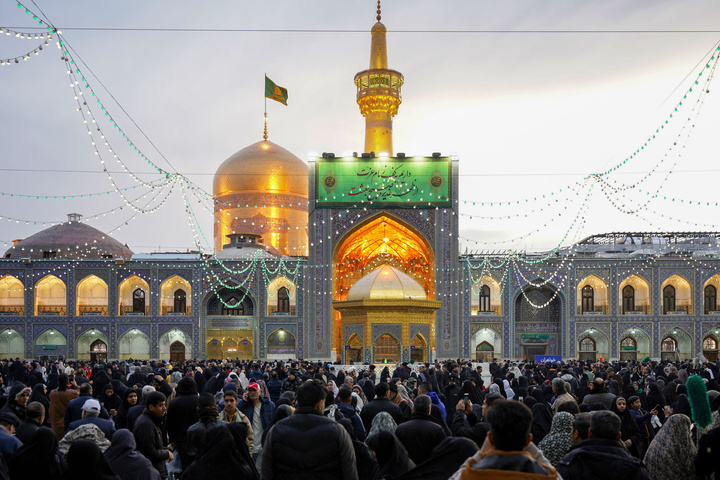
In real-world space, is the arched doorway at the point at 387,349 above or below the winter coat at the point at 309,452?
below

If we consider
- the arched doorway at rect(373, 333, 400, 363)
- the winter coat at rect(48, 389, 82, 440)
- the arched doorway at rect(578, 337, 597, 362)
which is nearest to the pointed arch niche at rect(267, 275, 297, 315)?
the arched doorway at rect(373, 333, 400, 363)

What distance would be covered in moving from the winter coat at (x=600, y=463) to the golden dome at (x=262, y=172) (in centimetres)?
2983

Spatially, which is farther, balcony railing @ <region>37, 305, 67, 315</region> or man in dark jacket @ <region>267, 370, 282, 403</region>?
balcony railing @ <region>37, 305, 67, 315</region>

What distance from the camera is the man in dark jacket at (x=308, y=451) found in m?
3.29

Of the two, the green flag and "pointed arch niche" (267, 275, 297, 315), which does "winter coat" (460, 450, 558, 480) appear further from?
Answer: the green flag

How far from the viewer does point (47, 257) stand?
30.0m

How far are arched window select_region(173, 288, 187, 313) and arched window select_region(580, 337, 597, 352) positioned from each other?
50.2 feet

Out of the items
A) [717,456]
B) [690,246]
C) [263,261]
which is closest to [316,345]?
[263,261]

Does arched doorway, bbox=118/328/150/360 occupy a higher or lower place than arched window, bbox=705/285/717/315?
lower

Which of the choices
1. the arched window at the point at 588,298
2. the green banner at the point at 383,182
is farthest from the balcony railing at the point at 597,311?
the green banner at the point at 383,182

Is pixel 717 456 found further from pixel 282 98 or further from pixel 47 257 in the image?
pixel 47 257

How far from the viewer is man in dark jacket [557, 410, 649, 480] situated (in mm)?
3355

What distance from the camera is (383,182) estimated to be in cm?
2612

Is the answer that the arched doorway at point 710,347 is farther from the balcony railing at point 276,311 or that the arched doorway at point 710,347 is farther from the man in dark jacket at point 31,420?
the man in dark jacket at point 31,420
